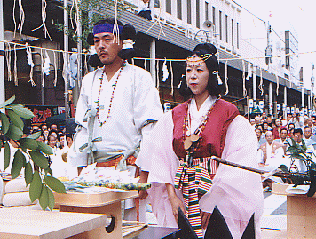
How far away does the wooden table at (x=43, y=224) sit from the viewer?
1.24 m

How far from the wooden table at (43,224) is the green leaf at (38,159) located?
18 cm

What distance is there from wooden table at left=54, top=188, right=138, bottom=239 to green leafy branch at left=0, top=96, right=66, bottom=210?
44cm

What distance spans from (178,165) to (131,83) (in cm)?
69

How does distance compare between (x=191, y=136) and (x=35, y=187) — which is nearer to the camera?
(x=35, y=187)

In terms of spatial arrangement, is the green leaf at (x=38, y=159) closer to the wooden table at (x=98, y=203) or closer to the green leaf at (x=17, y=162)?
the green leaf at (x=17, y=162)

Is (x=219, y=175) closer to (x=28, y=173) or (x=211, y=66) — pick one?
(x=211, y=66)

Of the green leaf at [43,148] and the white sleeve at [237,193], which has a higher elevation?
the green leaf at [43,148]

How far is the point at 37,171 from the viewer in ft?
4.45

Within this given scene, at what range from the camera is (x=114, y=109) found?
2957 mm

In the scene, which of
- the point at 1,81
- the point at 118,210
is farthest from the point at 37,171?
the point at 1,81

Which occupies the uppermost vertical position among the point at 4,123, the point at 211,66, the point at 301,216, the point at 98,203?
the point at 211,66

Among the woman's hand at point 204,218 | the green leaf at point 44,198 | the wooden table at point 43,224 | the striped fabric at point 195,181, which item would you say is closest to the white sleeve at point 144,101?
the striped fabric at point 195,181

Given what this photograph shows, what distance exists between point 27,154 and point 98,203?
617 mm

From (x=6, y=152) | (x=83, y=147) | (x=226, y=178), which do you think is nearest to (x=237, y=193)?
(x=226, y=178)
